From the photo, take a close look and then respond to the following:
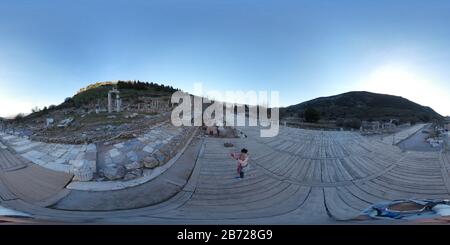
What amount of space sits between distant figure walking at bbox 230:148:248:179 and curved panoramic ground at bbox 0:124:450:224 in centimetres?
4

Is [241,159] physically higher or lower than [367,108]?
lower

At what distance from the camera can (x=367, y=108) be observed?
180 centimetres

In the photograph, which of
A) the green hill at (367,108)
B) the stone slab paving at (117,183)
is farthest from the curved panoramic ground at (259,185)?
the green hill at (367,108)

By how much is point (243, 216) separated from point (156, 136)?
2.65 ft

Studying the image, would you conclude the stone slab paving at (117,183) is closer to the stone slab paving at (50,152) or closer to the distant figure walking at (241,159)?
the stone slab paving at (50,152)

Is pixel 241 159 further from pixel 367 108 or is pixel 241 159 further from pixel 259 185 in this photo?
pixel 367 108

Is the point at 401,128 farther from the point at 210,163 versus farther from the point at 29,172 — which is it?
the point at 29,172

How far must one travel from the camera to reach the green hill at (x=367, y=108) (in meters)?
1.77

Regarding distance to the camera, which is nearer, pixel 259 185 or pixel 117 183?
pixel 117 183

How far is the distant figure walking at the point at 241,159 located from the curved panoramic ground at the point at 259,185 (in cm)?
4

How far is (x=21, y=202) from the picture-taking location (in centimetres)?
175

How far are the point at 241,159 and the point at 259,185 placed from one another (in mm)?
220

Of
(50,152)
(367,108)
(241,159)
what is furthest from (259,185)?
Answer: (50,152)
